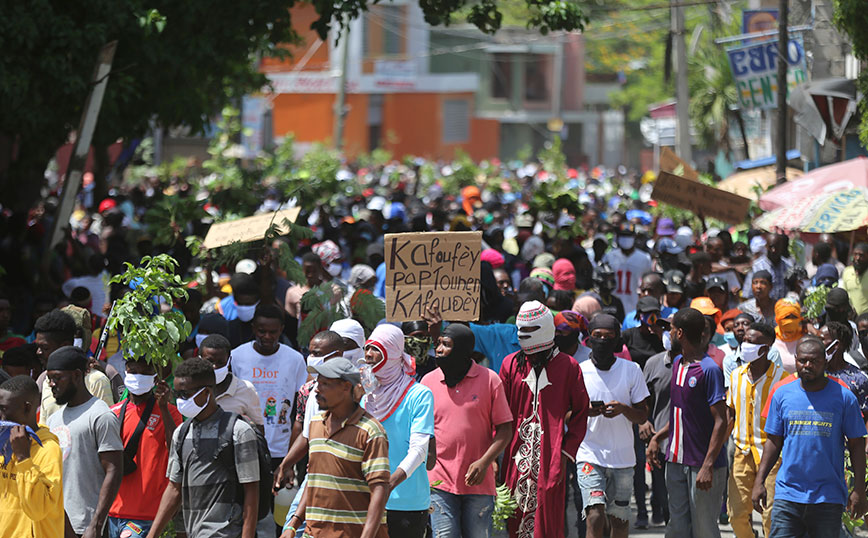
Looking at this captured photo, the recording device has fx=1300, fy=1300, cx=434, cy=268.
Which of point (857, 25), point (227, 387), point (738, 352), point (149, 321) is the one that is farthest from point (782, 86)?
point (149, 321)

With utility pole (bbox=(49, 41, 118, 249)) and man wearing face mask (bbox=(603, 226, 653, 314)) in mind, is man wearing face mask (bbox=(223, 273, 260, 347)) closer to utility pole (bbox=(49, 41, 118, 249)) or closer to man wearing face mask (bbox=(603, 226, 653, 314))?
utility pole (bbox=(49, 41, 118, 249))

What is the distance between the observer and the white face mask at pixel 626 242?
1357 cm

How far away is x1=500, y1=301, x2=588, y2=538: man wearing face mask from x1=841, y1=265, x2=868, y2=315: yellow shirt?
5.05 m

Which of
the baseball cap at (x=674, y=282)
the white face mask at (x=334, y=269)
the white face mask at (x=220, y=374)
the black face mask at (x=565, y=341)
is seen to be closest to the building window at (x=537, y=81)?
the white face mask at (x=334, y=269)

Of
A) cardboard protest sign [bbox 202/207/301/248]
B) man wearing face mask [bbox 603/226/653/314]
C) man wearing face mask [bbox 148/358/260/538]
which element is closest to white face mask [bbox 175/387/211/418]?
man wearing face mask [bbox 148/358/260/538]

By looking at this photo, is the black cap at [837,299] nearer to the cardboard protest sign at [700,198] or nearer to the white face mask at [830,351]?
the white face mask at [830,351]

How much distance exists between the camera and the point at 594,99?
72.8 m

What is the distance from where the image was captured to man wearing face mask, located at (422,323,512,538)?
6.94 meters

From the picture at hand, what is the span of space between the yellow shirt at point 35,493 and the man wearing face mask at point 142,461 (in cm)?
76

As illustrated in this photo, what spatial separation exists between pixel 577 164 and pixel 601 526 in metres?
64.7

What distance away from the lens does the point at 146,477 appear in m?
6.58

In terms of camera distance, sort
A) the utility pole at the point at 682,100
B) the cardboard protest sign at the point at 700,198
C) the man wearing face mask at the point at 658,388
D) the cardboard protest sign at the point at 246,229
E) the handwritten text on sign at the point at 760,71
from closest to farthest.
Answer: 1. the man wearing face mask at the point at 658,388
2. the cardboard protest sign at the point at 246,229
3. the cardboard protest sign at the point at 700,198
4. the handwritten text on sign at the point at 760,71
5. the utility pole at the point at 682,100

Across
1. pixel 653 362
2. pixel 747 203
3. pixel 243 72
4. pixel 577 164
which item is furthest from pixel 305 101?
pixel 653 362

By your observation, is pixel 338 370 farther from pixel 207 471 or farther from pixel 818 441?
pixel 818 441
